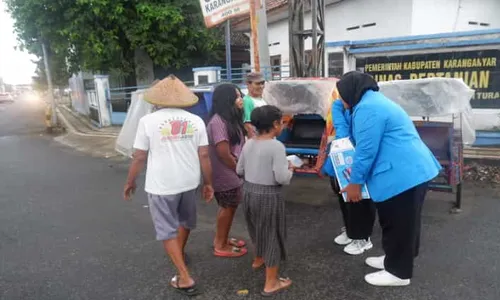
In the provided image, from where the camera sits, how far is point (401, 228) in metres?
2.73

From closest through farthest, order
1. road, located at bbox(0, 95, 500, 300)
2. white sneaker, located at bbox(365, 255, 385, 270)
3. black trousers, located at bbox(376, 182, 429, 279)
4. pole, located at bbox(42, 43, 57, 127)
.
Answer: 1. black trousers, located at bbox(376, 182, 429, 279)
2. road, located at bbox(0, 95, 500, 300)
3. white sneaker, located at bbox(365, 255, 385, 270)
4. pole, located at bbox(42, 43, 57, 127)

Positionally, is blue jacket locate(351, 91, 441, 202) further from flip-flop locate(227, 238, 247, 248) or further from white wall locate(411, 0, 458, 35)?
white wall locate(411, 0, 458, 35)

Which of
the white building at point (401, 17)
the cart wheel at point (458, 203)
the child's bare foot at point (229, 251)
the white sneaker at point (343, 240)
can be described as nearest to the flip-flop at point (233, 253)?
the child's bare foot at point (229, 251)

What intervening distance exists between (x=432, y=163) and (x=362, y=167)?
0.52 meters

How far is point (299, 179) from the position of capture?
6117 millimetres

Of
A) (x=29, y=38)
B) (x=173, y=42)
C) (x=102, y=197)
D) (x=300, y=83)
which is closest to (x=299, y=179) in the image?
(x=300, y=83)

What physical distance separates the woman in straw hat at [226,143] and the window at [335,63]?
5304 mm

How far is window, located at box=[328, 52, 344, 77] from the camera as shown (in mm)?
8057

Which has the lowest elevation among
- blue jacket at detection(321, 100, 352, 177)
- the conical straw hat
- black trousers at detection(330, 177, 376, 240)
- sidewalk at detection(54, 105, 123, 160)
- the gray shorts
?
sidewalk at detection(54, 105, 123, 160)

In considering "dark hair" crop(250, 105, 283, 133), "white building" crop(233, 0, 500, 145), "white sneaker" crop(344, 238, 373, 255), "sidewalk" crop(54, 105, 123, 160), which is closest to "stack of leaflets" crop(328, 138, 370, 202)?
"dark hair" crop(250, 105, 283, 133)

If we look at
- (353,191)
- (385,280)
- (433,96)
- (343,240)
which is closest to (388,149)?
(353,191)

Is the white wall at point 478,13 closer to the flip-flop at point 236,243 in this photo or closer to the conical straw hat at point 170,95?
→ the flip-flop at point 236,243

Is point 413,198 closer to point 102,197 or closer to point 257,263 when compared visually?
point 257,263

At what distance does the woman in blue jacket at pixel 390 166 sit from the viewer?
2600 millimetres
